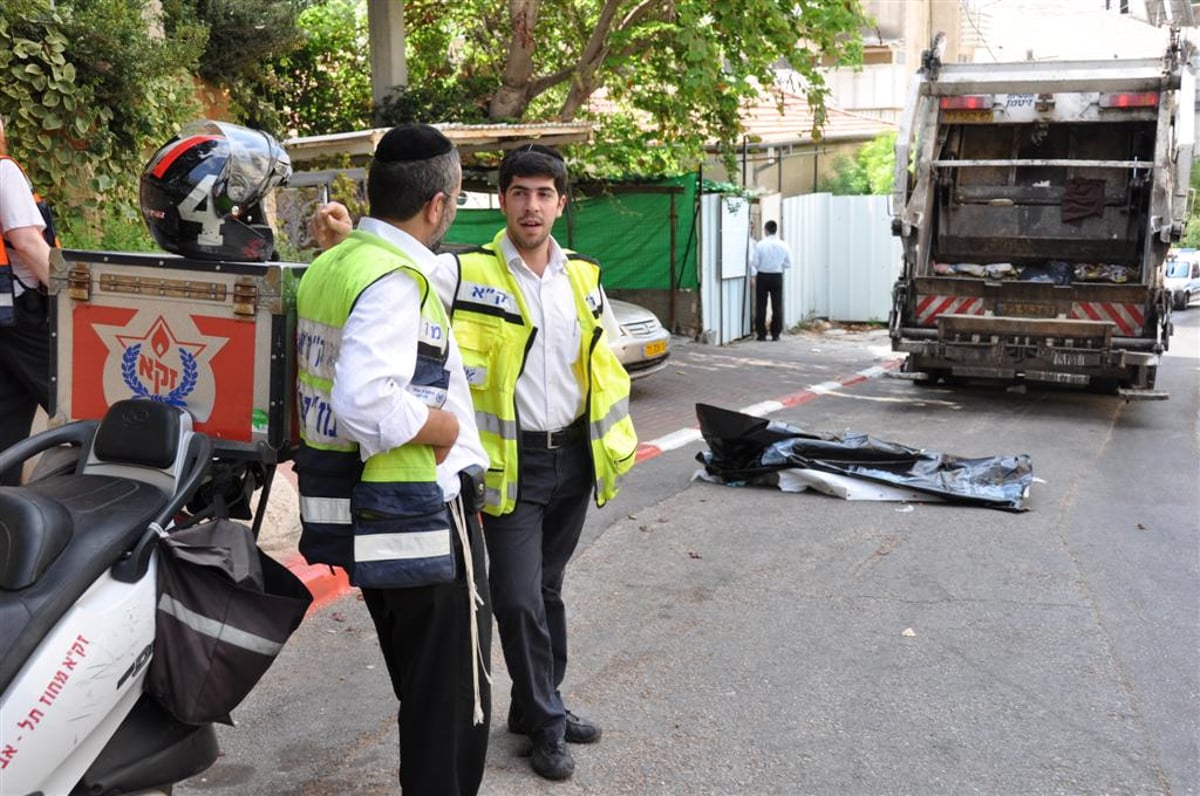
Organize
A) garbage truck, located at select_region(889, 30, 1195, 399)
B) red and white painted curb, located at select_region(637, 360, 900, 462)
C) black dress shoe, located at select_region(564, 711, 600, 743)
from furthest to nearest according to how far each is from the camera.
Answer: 1. garbage truck, located at select_region(889, 30, 1195, 399)
2. red and white painted curb, located at select_region(637, 360, 900, 462)
3. black dress shoe, located at select_region(564, 711, 600, 743)

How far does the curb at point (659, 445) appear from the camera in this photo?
5.65 meters

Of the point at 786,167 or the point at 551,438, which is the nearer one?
the point at 551,438

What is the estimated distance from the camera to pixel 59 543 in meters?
2.57

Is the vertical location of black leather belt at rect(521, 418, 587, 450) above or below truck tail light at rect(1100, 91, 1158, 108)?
below

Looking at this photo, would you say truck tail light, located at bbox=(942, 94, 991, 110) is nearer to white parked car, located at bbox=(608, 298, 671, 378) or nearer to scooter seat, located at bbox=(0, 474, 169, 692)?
white parked car, located at bbox=(608, 298, 671, 378)

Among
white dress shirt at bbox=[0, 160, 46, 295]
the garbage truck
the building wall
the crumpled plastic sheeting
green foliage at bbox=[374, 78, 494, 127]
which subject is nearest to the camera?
white dress shirt at bbox=[0, 160, 46, 295]

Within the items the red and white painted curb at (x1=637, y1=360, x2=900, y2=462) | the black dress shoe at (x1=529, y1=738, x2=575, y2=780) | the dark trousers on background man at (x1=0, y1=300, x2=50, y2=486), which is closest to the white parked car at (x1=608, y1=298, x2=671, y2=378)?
the red and white painted curb at (x1=637, y1=360, x2=900, y2=462)

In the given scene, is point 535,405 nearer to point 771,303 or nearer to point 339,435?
point 339,435

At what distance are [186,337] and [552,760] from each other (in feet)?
5.70

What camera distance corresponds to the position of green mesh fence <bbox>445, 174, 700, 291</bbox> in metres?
15.6

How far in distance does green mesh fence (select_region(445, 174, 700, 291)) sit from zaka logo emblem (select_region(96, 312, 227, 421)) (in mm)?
12507

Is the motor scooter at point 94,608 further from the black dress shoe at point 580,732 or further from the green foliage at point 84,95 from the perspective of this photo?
the green foliage at point 84,95

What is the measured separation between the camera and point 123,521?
270cm

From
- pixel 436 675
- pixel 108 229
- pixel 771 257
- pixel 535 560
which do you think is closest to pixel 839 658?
pixel 535 560
